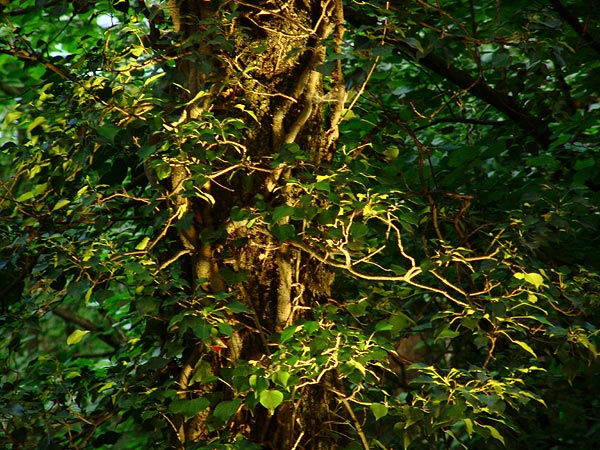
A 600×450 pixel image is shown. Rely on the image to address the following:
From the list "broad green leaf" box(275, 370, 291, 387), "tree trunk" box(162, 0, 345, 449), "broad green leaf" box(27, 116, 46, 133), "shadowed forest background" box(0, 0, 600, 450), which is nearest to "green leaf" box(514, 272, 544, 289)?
"shadowed forest background" box(0, 0, 600, 450)

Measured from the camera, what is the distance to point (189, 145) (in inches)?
73.7

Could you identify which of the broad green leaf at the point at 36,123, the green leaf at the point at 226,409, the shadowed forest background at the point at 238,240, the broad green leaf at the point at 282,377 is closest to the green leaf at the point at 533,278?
the shadowed forest background at the point at 238,240

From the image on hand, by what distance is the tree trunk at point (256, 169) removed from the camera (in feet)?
6.64

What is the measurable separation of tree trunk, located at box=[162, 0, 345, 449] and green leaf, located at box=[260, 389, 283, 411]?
0.19m

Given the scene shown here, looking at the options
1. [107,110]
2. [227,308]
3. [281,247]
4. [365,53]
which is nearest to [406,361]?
[281,247]

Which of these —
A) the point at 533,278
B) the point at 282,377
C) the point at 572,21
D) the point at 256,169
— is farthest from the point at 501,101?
the point at 282,377

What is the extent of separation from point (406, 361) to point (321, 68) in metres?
0.96

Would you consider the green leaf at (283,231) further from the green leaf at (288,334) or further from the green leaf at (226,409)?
the green leaf at (226,409)

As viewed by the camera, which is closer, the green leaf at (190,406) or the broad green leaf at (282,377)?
the broad green leaf at (282,377)

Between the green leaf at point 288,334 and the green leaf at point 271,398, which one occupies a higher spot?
the green leaf at point 288,334

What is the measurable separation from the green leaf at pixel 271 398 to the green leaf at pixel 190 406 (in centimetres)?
19

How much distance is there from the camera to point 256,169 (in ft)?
6.73

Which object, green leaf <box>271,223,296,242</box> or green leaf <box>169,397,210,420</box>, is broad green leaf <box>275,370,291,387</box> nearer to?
green leaf <box>169,397,210,420</box>

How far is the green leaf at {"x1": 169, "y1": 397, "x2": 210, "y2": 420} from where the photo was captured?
189 centimetres
